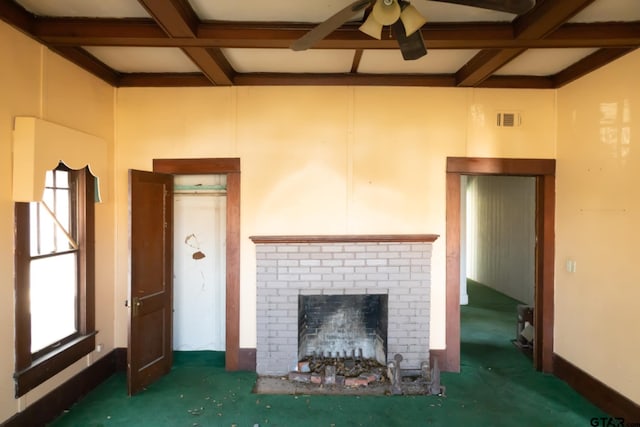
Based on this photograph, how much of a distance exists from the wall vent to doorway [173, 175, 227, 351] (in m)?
3.18

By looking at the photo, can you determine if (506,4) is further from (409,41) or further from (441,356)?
(441,356)

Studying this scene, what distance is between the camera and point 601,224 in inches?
128

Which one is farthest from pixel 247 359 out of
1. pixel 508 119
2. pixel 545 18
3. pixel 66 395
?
pixel 545 18

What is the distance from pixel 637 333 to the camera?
2.85 metres

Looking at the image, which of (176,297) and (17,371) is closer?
(17,371)

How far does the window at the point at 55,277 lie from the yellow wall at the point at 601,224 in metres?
4.56

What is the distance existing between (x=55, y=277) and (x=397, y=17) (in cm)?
331

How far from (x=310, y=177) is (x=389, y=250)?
1.11 meters

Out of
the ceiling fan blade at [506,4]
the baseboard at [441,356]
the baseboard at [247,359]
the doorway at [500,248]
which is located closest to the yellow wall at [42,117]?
the baseboard at [247,359]

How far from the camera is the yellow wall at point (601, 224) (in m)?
2.93

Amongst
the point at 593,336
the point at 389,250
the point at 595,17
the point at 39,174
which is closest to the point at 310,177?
the point at 389,250

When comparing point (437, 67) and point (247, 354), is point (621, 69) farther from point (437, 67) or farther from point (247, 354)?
point (247, 354)

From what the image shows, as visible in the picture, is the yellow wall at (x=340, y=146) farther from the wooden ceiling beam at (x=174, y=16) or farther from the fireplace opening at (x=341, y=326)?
the wooden ceiling beam at (x=174, y=16)

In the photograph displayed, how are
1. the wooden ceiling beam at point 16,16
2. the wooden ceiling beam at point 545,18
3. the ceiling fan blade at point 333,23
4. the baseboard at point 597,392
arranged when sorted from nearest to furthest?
the ceiling fan blade at point 333,23 < the wooden ceiling beam at point 545,18 < the wooden ceiling beam at point 16,16 < the baseboard at point 597,392
